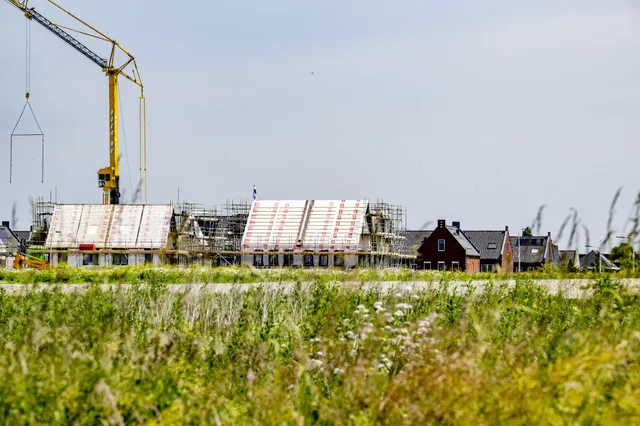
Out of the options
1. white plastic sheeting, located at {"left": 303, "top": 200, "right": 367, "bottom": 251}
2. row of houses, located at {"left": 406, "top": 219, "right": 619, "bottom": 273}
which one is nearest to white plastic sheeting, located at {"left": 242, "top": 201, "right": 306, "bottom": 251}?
white plastic sheeting, located at {"left": 303, "top": 200, "right": 367, "bottom": 251}

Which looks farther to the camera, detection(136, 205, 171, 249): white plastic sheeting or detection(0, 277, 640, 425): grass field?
detection(136, 205, 171, 249): white plastic sheeting

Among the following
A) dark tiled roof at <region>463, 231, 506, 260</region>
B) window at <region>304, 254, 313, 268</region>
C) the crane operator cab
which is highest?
the crane operator cab

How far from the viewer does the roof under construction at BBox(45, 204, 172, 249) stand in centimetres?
6488

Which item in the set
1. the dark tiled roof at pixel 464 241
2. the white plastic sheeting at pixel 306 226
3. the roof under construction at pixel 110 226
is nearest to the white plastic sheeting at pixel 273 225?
the white plastic sheeting at pixel 306 226

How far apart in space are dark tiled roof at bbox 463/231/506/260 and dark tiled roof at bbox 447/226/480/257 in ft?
3.72

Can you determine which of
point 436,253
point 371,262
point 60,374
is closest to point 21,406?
point 60,374

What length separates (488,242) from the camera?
273 feet

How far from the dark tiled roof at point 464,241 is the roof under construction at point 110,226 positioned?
25093 millimetres

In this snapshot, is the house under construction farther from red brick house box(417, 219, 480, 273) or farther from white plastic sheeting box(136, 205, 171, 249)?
red brick house box(417, 219, 480, 273)

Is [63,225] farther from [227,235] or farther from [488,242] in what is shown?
[488,242]

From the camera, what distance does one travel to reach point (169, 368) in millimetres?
6086

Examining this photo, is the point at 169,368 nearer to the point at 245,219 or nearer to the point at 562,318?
the point at 562,318

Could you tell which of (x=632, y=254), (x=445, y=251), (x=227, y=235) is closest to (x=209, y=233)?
(x=227, y=235)

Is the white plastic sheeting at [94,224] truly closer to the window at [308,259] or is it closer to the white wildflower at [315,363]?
the window at [308,259]
